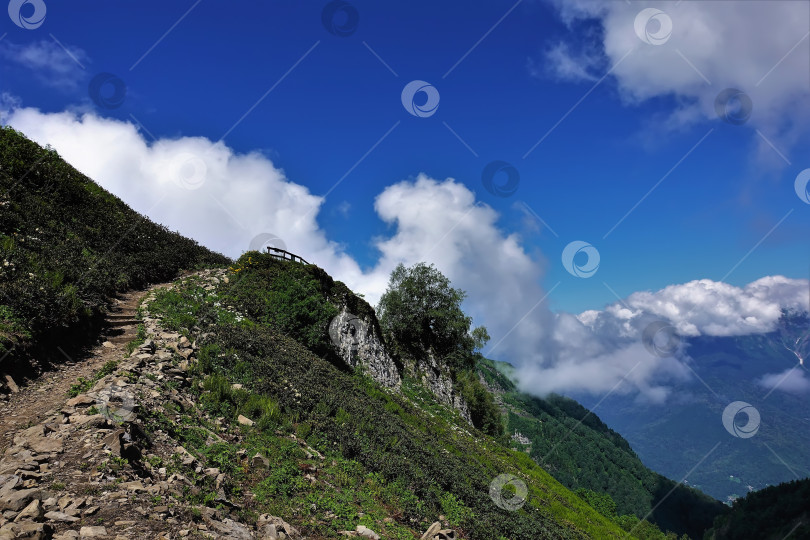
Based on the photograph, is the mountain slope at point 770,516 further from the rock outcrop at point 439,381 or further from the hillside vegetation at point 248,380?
the hillside vegetation at point 248,380

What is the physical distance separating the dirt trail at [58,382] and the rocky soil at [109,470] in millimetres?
37

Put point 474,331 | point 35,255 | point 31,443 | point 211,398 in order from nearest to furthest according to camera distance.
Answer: point 31,443 < point 211,398 < point 35,255 < point 474,331

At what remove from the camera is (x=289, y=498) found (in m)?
8.55

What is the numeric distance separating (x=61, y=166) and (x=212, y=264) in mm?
11710

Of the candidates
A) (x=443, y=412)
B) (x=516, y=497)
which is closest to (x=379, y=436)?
(x=516, y=497)

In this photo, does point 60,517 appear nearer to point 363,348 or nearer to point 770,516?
point 363,348

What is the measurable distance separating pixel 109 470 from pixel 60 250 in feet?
49.9

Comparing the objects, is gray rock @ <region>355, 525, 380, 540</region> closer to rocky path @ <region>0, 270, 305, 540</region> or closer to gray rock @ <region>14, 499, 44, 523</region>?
rocky path @ <region>0, 270, 305, 540</region>

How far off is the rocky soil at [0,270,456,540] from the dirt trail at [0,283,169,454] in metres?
0.04

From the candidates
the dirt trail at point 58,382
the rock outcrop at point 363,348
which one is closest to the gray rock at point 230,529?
the dirt trail at point 58,382

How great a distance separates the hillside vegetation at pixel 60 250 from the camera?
1216cm

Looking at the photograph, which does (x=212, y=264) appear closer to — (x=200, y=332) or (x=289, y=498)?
(x=200, y=332)

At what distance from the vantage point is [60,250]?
17.1m

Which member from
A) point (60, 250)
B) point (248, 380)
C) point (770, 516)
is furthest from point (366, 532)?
point (770, 516)
